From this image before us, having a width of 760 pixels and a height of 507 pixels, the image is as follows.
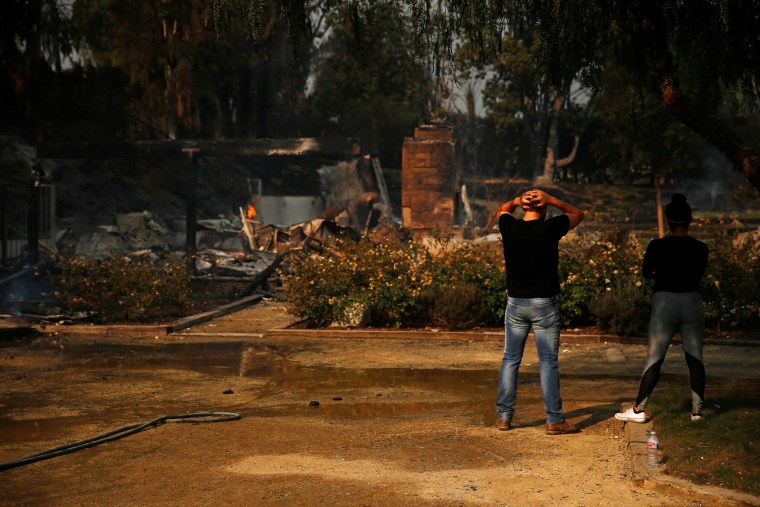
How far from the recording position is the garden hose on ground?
7598 mm

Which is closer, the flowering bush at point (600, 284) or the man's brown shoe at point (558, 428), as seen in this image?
the man's brown shoe at point (558, 428)

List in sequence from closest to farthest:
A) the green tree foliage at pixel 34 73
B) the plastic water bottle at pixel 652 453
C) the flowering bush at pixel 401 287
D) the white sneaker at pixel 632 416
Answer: the plastic water bottle at pixel 652 453 < the white sneaker at pixel 632 416 < the flowering bush at pixel 401 287 < the green tree foliage at pixel 34 73

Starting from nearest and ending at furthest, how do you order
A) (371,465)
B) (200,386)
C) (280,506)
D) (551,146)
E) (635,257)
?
(280,506) < (371,465) < (200,386) < (635,257) < (551,146)

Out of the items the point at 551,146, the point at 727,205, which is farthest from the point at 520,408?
the point at 727,205

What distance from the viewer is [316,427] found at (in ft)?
29.1

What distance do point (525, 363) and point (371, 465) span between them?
5858 mm

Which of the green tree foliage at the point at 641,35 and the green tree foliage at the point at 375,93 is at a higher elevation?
the green tree foliage at the point at 375,93

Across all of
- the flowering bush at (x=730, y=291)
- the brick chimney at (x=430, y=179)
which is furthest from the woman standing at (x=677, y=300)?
the brick chimney at (x=430, y=179)

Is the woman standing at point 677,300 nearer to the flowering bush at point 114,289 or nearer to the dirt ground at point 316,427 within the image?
the dirt ground at point 316,427

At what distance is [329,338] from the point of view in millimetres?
15648

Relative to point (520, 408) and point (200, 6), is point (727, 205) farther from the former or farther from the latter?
point (520, 408)

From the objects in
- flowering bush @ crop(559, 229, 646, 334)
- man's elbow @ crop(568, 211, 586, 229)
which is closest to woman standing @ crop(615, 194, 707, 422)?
man's elbow @ crop(568, 211, 586, 229)

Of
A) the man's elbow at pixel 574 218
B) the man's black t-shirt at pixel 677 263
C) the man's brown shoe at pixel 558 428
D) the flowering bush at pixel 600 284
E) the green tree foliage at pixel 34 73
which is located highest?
the green tree foliage at pixel 34 73

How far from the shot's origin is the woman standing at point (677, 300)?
820 centimetres
